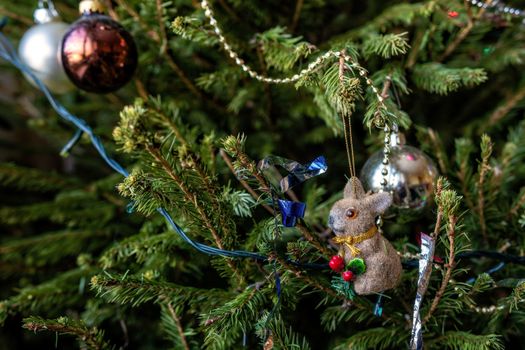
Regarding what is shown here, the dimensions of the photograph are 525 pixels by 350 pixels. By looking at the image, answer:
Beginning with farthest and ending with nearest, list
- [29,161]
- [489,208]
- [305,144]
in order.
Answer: [29,161]
[305,144]
[489,208]

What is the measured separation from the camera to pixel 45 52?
0.69 meters

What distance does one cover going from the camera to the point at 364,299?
498mm

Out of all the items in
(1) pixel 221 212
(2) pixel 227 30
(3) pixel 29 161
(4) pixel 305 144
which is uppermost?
(2) pixel 227 30

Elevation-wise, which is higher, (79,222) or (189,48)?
(189,48)

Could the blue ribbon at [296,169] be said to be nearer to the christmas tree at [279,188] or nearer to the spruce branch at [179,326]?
the christmas tree at [279,188]

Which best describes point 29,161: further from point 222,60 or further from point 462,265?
point 462,265

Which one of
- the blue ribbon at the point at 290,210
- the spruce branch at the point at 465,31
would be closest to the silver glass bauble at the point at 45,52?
the blue ribbon at the point at 290,210

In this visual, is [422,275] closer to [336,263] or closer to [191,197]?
[336,263]

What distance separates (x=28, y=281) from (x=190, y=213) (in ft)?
1.76

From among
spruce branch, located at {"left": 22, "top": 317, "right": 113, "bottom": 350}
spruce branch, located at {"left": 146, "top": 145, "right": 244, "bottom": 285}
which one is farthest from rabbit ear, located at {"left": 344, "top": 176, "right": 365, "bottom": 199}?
spruce branch, located at {"left": 22, "top": 317, "right": 113, "bottom": 350}

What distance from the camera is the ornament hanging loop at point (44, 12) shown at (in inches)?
28.9

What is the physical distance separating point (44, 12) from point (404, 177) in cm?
60

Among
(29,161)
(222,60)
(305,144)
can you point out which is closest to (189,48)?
(222,60)

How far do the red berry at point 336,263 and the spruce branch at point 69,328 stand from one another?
239mm
